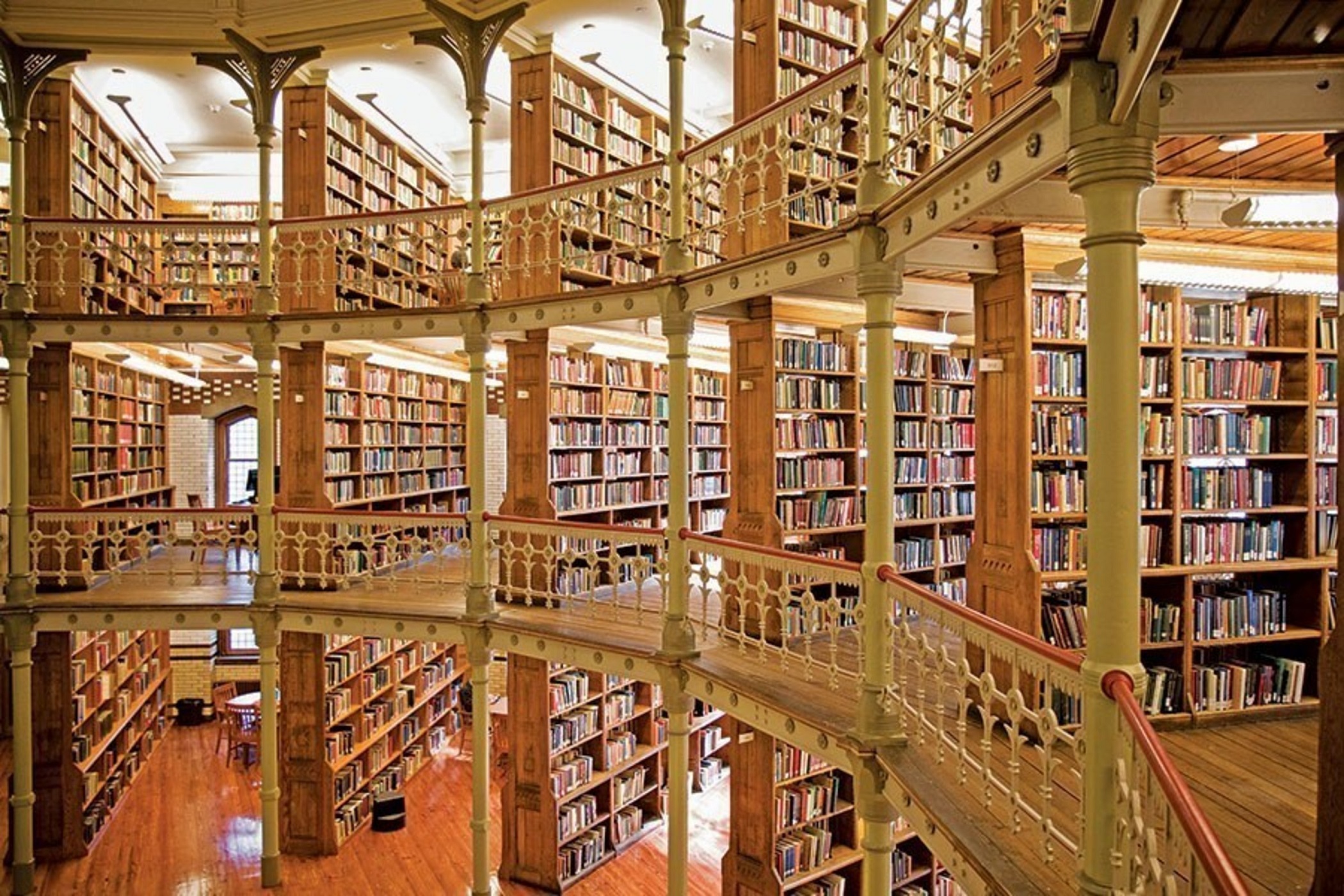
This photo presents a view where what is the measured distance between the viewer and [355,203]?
28.9ft

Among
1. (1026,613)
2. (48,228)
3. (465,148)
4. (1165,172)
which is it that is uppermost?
(465,148)

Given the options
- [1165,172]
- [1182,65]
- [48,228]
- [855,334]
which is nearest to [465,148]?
[48,228]

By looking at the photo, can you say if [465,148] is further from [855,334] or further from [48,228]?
[855,334]

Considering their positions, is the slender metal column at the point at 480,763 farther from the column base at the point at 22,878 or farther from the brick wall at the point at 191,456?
the brick wall at the point at 191,456

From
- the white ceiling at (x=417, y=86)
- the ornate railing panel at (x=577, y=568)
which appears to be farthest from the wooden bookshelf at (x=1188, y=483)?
the white ceiling at (x=417, y=86)

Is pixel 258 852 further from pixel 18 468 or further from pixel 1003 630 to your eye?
pixel 1003 630

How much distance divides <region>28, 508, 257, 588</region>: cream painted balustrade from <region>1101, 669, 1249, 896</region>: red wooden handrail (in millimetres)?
6839

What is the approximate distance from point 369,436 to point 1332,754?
8708 millimetres

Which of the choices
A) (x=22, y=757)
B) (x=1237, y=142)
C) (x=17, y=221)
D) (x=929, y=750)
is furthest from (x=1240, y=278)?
(x=22, y=757)

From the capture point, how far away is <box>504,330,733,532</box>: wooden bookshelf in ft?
24.9

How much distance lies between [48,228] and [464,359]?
4929 millimetres

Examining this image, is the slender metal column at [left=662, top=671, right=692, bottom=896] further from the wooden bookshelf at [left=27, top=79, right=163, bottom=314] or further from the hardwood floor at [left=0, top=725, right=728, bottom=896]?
the wooden bookshelf at [left=27, top=79, right=163, bottom=314]

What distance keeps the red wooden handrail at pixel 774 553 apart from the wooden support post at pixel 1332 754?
5.75ft

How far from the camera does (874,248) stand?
4.01 metres
